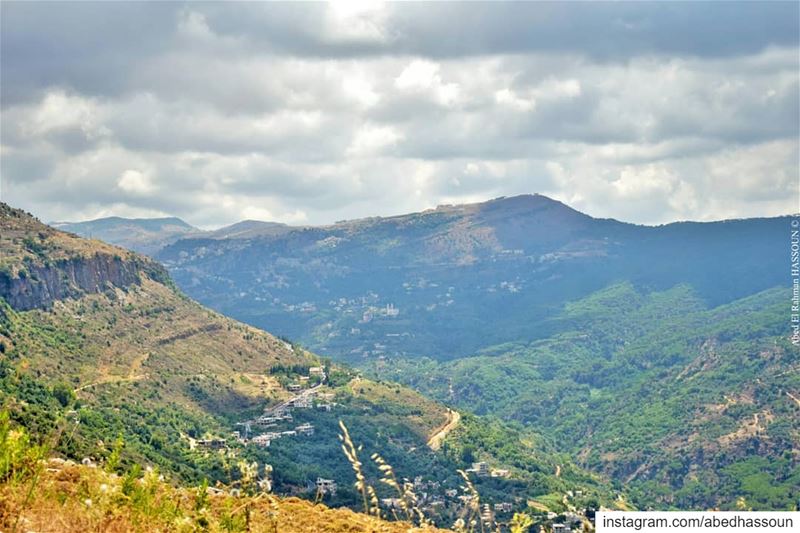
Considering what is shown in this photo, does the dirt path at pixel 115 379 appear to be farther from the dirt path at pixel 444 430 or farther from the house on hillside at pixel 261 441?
the dirt path at pixel 444 430

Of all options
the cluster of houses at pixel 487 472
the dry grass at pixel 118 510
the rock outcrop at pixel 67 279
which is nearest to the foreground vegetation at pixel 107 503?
the dry grass at pixel 118 510

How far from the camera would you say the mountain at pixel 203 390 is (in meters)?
86.5

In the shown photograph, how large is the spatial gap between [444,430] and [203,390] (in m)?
31.7

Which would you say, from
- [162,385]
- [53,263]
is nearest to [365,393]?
[162,385]

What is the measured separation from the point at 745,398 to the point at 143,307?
10789 cm

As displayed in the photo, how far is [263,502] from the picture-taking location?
13578 mm

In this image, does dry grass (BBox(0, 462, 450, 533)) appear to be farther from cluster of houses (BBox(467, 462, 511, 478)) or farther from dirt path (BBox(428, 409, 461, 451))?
dirt path (BBox(428, 409, 461, 451))

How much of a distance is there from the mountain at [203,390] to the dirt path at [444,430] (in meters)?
0.31

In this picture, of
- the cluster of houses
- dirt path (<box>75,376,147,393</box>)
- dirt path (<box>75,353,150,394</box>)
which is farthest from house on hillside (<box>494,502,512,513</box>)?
dirt path (<box>75,376,147,393</box>)

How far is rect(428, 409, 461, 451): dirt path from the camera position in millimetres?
115481

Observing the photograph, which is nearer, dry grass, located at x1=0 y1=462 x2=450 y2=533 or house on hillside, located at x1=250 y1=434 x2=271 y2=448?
dry grass, located at x1=0 y1=462 x2=450 y2=533

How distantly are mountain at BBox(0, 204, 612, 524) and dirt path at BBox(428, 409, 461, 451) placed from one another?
1.01ft

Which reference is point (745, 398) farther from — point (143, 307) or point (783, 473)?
point (143, 307)

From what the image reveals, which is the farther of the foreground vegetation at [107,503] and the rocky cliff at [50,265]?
the rocky cliff at [50,265]
